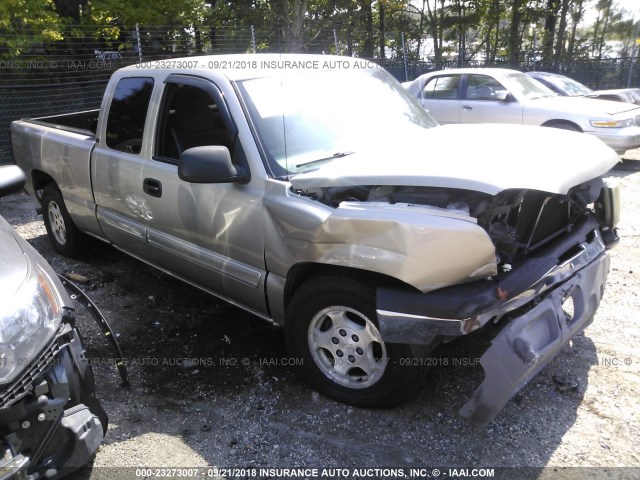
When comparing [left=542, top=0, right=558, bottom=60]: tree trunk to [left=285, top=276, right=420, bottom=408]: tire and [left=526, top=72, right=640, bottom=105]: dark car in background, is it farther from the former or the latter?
[left=285, top=276, right=420, bottom=408]: tire

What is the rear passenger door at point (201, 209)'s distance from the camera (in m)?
3.26

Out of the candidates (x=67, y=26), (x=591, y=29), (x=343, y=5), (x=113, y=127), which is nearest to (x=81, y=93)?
(x=67, y=26)

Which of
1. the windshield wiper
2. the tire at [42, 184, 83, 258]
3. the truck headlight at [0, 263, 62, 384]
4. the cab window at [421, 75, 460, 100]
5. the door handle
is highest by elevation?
the windshield wiper

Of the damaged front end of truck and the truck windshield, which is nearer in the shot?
the damaged front end of truck

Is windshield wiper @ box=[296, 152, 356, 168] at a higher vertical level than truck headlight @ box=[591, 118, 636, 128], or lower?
higher

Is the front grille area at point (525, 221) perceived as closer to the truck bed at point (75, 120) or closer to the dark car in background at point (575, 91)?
the truck bed at point (75, 120)

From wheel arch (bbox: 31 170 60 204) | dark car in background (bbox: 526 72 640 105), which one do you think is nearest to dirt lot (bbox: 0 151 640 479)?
wheel arch (bbox: 31 170 60 204)

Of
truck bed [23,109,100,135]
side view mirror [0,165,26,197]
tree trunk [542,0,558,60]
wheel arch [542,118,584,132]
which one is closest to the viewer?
side view mirror [0,165,26,197]

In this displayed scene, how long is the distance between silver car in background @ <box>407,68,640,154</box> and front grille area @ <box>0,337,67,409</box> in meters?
8.65

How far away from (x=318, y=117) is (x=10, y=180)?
6.14ft

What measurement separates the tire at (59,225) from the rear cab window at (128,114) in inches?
50.7

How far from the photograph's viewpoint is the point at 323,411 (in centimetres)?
304

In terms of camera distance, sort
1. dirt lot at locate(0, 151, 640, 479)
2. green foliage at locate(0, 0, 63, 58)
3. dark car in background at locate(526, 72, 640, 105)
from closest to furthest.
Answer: dirt lot at locate(0, 151, 640, 479) < green foliage at locate(0, 0, 63, 58) < dark car in background at locate(526, 72, 640, 105)

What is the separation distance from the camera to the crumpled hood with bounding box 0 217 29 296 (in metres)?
2.27
